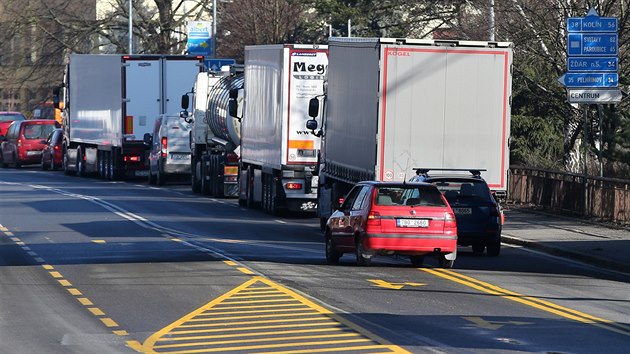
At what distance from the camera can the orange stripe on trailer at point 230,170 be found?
127 feet

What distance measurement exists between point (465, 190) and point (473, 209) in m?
0.43

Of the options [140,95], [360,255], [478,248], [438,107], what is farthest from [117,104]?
[360,255]

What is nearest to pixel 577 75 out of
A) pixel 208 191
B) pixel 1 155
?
pixel 208 191

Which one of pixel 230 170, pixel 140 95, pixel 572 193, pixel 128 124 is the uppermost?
pixel 140 95

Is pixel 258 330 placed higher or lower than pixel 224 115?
lower

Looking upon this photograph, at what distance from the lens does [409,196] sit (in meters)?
20.1

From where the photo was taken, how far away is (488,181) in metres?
24.6

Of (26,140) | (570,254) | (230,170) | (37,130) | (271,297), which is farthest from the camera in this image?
(26,140)

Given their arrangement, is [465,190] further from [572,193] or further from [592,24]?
[572,193]

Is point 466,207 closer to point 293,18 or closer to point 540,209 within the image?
point 540,209

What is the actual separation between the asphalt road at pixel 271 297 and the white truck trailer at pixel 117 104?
18903 mm

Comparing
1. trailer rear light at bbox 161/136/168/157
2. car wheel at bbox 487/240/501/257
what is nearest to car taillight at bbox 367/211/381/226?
car wheel at bbox 487/240/501/257

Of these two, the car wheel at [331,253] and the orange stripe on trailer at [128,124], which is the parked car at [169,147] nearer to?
the orange stripe on trailer at [128,124]

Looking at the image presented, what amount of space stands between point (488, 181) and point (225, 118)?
14.6m
